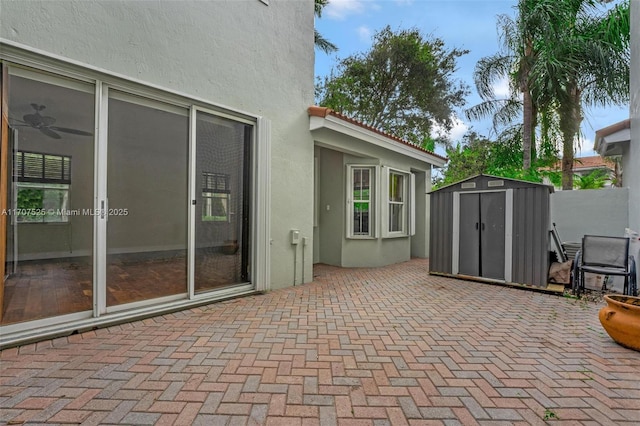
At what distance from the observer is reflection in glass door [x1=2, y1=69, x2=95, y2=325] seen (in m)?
2.99

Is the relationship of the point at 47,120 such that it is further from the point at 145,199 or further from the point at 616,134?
the point at 616,134

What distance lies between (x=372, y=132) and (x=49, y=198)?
219 inches

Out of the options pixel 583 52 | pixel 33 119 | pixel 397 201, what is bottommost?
pixel 397 201

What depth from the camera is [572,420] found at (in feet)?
6.56

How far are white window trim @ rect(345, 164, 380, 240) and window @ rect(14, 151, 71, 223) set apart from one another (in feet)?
17.9

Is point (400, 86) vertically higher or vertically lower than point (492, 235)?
higher

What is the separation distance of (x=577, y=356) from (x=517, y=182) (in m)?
3.51

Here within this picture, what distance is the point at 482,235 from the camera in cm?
608

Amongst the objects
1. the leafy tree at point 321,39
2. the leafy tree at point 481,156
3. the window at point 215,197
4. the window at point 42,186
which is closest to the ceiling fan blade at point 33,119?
the window at point 42,186

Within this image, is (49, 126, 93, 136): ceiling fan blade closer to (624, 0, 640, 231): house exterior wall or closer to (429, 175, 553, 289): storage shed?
(429, 175, 553, 289): storage shed

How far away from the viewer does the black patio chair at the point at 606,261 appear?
16.0 ft

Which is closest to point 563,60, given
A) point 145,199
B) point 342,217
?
point 342,217

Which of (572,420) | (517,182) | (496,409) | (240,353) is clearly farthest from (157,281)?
(517,182)

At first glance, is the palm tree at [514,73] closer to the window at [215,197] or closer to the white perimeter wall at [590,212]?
the white perimeter wall at [590,212]
